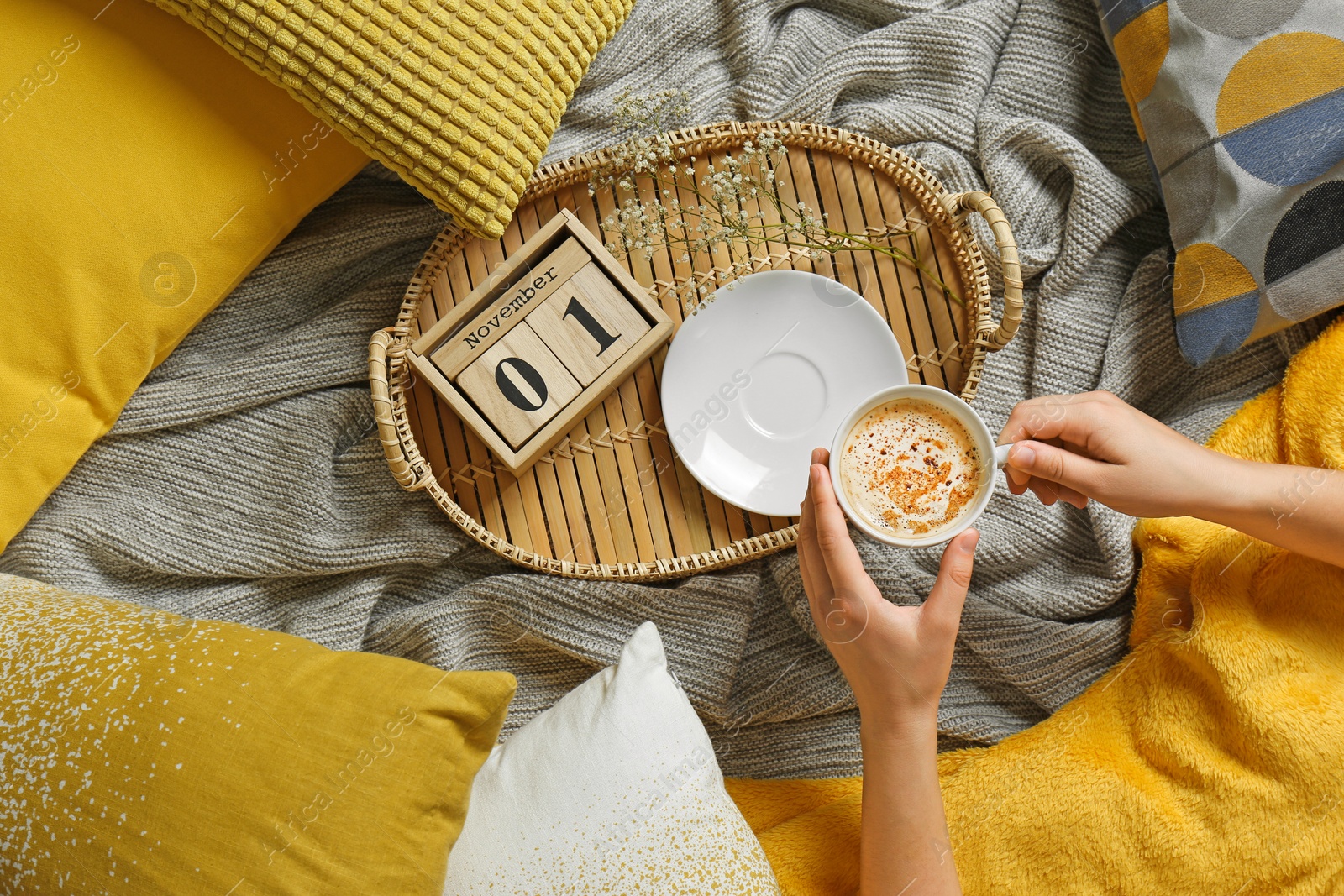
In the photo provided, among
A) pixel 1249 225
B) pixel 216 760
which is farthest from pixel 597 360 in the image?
pixel 1249 225

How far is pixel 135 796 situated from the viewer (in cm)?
80

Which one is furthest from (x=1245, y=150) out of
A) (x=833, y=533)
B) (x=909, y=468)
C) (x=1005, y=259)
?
(x=833, y=533)

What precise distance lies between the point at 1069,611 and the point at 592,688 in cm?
72

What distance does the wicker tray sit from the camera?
1.13m

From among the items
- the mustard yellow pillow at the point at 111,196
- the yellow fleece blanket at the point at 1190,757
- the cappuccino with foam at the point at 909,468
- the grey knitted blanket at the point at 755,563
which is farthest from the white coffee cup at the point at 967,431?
the mustard yellow pillow at the point at 111,196

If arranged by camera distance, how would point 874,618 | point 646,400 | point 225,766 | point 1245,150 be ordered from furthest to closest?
point 646,400 < point 1245,150 < point 874,618 < point 225,766

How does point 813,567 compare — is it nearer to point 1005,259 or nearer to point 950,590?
point 950,590

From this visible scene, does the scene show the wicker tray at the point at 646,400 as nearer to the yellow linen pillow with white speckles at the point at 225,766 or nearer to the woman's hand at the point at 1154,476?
the woman's hand at the point at 1154,476

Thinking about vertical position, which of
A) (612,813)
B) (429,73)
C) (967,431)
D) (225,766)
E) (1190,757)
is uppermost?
(429,73)

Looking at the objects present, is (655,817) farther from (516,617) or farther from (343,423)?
(343,423)

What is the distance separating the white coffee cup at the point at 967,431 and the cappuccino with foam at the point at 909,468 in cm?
1

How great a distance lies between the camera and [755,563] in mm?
1211

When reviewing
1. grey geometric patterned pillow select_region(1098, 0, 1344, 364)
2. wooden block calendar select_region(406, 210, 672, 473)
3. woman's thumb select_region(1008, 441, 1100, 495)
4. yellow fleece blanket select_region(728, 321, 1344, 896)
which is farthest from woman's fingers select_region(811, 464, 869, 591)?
grey geometric patterned pillow select_region(1098, 0, 1344, 364)

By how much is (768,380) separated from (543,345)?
12.6 inches
